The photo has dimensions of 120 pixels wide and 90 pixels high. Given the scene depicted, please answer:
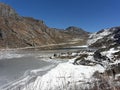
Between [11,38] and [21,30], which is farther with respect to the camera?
[21,30]

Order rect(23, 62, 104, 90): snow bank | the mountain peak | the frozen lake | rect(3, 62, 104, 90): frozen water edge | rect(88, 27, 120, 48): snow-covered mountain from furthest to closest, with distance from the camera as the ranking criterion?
the mountain peak, rect(88, 27, 120, 48): snow-covered mountain, the frozen lake, rect(3, 62, 104, 90): frozen water edge, rect(23, 62, 104, 90): snow bank

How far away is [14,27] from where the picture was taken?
4274 inches

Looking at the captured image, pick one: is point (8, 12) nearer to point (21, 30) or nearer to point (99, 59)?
point (21, 30)

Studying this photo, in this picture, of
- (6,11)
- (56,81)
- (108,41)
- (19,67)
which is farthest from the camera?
(6,11)

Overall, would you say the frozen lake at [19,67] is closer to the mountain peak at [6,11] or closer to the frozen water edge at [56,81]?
the frozen water edge at [56,81]

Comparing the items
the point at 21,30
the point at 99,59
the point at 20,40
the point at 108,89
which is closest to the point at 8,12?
the point at 21,30

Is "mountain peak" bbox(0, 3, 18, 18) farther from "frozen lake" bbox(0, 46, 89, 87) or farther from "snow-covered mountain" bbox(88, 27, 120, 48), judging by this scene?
"frozen lake" bbox(0, 46, 89, 87)

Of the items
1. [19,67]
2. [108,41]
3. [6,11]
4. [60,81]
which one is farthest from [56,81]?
[6,11]

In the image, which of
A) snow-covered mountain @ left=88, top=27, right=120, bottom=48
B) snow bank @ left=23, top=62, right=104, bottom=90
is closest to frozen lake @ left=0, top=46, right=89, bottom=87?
snow bank @ left=23, top=62, right=104, bottom=90

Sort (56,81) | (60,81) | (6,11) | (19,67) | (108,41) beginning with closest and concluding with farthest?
(56,81) < (60,81) < (19,67) < (108,41) < (6,11)

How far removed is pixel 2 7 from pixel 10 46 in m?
43.9

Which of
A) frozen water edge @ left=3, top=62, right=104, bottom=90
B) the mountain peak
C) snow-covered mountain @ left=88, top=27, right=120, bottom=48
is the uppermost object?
the mountain peak

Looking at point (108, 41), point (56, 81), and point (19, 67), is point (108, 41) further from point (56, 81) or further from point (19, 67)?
point (56, 81)

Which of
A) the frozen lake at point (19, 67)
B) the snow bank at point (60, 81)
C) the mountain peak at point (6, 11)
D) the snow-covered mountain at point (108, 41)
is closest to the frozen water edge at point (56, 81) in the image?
the snow bank at point (60, 81)
